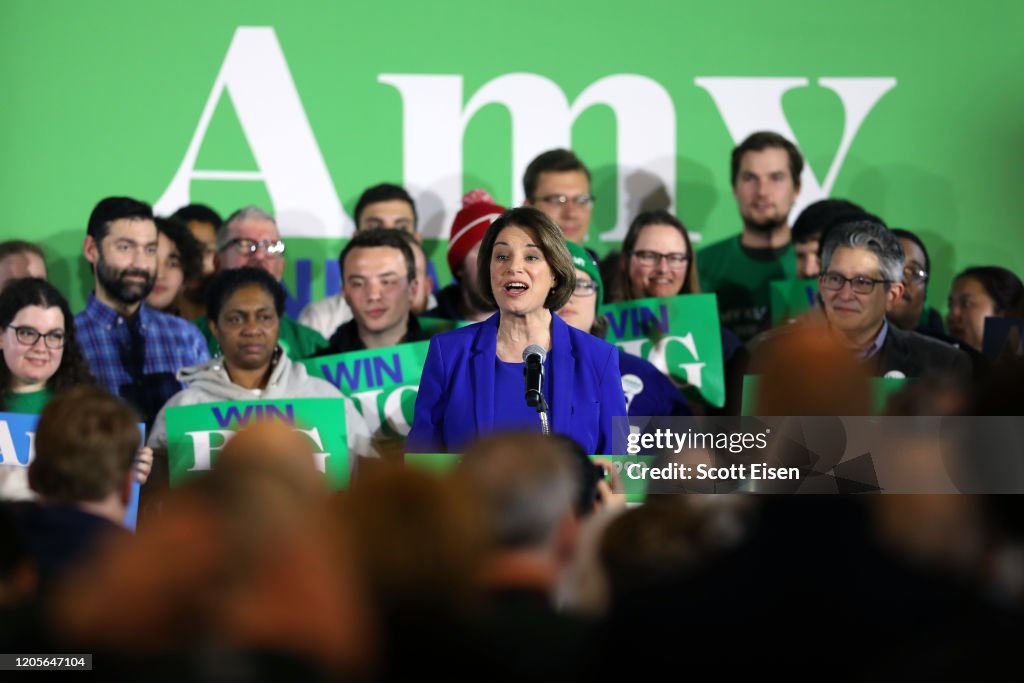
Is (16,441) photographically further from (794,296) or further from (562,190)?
(794,296)

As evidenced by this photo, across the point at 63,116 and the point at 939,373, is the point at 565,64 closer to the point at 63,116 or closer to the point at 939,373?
the point at 63,116

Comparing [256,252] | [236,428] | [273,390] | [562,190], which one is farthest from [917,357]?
[256,252]

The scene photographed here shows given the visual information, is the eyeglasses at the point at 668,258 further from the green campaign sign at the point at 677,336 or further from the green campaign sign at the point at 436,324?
the green campaign sign at the point at 436,324

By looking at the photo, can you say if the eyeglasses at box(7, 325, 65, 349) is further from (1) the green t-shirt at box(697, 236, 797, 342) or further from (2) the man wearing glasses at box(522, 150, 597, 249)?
(1) the green t-shirt at box(697, 236, 797, 342)

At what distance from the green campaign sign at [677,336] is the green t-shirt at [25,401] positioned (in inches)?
80.6

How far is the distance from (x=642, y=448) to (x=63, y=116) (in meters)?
4.55

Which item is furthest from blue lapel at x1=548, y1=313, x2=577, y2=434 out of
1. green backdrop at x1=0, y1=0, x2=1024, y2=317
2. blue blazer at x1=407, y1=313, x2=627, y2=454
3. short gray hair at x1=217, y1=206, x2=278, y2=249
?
green backdrop at x1=0, y1=0, x2=1024, y2=317

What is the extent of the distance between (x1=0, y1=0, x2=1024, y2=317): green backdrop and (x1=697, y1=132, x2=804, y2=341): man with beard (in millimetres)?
1002

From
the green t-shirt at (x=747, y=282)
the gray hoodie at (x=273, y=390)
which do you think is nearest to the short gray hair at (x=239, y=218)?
the gray hoodie at (x=273, y=390)

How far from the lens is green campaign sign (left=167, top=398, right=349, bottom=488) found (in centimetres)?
475

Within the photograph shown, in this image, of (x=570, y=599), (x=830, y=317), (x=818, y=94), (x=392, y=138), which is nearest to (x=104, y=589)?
(x=570, y=599)

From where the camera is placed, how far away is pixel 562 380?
4.38 m

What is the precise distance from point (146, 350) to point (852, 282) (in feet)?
8.71

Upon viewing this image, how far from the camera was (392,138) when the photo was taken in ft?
25.4
